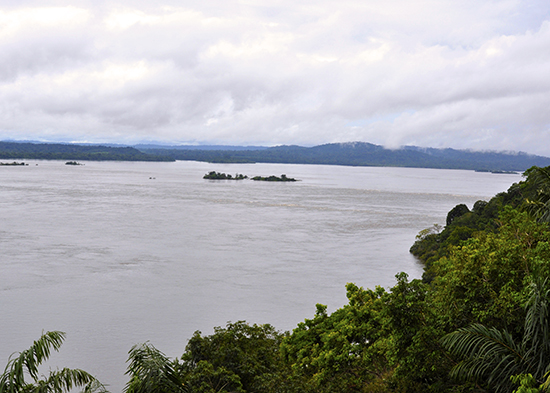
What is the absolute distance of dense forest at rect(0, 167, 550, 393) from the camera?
9.09 m

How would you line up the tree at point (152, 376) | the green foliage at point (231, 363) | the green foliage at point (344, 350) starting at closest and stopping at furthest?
the tree at point (152, 376)
the green foliage at point (231, 363)
the green foliage at point (344, 350)

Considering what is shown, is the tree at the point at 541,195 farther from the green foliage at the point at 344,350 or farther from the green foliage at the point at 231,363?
the green foliage at the point at 231,363

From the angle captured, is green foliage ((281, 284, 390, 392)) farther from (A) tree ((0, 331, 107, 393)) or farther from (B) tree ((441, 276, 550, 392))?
(A) tree ((0, 331, 107, 393))

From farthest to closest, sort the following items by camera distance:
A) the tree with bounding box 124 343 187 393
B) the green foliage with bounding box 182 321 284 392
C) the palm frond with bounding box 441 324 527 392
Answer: the green foliage with bounding box 182 321 284 392 → the tree with bounding box 124 343 187 393 → the palm frond with bounding box 441 324 527 392

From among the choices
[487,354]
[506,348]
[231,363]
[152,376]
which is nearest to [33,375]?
[152,376]

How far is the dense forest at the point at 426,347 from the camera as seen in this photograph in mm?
9086

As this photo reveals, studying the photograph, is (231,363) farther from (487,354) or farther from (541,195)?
(541,195)

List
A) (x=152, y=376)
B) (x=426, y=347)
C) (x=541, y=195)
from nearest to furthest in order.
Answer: (x=152, y=376)
(x=426, y=347)
(x=541, y=195)

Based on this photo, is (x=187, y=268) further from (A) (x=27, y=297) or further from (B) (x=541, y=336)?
(B) (x=541, y=336)

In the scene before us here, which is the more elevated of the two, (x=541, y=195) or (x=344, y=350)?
(x=541, y=195)

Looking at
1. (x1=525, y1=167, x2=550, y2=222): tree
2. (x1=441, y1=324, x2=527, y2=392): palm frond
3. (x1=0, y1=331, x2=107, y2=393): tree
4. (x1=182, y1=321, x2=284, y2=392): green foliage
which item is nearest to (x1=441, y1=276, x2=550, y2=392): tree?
(x1=441, y1=324, x2=527, y2=392): palm frond

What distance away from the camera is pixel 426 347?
401 inches

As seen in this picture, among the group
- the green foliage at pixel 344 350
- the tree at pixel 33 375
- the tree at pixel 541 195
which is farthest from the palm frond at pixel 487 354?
the tree at pixel 33 375

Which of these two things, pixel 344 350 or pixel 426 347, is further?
pixel 344 350
